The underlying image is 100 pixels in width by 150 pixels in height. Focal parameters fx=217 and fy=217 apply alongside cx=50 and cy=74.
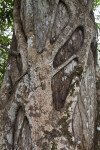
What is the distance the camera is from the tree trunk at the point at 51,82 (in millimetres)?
1928

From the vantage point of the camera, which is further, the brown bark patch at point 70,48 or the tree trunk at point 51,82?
the brown bark patch at point 70,48

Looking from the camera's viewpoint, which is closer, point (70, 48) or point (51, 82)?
point (51, 82)

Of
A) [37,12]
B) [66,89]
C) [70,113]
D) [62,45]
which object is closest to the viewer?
[70,113]

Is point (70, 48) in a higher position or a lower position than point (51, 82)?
higher

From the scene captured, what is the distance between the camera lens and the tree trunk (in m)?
1.93

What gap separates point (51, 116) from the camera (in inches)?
76.0

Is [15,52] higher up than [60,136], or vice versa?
[15,52]

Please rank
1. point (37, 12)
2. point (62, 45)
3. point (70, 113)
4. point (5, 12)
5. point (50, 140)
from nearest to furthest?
point (50, 140) → point (70, 113) → point (62, 45) → point (37, 12) → point (5, 12)

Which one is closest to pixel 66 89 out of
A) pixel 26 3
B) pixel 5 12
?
pixel 26 3

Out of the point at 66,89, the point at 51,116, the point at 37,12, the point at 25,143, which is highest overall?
the point at 37,12

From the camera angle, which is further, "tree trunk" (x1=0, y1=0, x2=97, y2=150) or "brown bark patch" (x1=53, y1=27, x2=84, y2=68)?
"brown bark patch" (x1=53, y1=27, x2=84, y2=68)

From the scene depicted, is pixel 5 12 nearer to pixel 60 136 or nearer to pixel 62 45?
pixel 62 45

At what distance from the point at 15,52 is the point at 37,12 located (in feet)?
1.74

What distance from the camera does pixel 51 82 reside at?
2107mm
